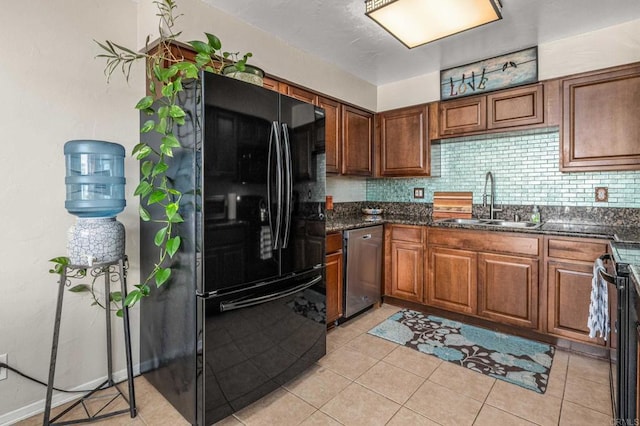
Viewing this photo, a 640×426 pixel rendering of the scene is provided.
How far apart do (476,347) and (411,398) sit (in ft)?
2.95

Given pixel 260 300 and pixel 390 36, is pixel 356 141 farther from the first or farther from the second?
pixel 260 300

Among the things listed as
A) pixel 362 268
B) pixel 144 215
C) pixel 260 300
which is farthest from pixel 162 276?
pixel 362 268

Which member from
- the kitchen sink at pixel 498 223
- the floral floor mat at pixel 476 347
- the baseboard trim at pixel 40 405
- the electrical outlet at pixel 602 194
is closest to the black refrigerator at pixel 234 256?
the baseboard trim at pixel 40 405

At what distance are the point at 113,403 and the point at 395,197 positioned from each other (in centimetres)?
322

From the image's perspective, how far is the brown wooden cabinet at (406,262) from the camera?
314 cm

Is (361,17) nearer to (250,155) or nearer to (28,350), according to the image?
(250,155)

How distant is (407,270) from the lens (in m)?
3.22

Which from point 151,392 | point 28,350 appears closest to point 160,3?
point 28,350

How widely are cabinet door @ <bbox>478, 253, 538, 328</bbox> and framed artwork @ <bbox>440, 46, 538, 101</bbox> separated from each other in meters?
1.55

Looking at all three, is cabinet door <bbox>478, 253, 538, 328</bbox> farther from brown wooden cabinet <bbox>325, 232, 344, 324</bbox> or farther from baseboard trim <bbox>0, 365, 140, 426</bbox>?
baseboard trim <bbox>0, 365, 140, 426</bbox>

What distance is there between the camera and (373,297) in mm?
3240

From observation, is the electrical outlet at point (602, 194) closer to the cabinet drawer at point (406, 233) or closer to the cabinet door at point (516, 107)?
Result: the cabinet door at point (516, 107)

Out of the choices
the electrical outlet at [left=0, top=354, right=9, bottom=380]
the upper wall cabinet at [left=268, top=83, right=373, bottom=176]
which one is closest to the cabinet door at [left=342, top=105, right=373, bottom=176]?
the upper wall cabinet at [left=268, top=83, right=373, bottom=176]

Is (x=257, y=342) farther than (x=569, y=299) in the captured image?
No
